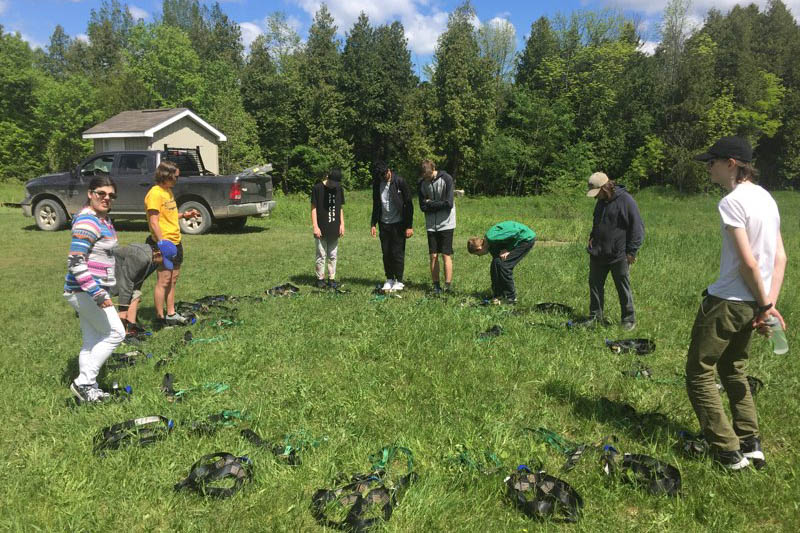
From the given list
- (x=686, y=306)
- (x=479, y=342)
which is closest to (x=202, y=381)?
(x=479, y=342)

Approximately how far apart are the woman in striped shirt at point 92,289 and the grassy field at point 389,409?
33 cm

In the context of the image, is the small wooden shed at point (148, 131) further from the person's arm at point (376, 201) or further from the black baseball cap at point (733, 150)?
the black baseball cap at point (733, 150)

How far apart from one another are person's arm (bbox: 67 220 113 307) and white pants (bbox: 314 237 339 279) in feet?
14.7

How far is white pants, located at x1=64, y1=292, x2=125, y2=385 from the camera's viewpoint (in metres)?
4.12

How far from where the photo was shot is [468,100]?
39.6 m

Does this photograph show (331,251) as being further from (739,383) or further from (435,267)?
(739,383)

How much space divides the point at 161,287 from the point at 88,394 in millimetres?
2262

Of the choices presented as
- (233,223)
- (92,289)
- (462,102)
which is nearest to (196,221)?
(233,223)

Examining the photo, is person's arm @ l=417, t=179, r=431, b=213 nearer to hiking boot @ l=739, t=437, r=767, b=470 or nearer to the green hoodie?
the green hoodie

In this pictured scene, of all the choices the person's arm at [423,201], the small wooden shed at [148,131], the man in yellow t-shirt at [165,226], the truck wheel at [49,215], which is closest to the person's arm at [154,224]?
the man in yellow t-shirt at [165,226]

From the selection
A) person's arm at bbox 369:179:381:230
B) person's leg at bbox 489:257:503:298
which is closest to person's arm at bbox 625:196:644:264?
person's leg at bbox 489:257:503:298

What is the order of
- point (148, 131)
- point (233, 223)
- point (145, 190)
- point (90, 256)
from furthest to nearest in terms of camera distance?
point (148, 131)
point (233, 223)
point (145, 190)
point (90, 256)

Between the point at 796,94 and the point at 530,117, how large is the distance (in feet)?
68.6

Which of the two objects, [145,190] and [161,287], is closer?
[161,287]
